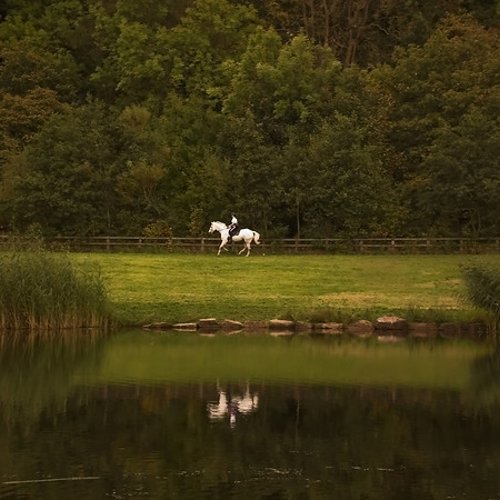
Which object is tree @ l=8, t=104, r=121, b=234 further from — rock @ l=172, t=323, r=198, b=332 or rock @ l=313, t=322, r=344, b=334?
rock @ l=313, t=322, r=344, b=334

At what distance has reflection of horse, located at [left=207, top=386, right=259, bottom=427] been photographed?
22.8m

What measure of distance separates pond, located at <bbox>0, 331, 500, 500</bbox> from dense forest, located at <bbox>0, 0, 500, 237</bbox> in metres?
32.0

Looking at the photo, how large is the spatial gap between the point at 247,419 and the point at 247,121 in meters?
47.8

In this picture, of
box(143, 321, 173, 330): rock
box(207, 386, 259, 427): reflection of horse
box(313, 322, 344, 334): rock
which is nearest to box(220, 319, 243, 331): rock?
box(143, 321, 173, 330): rock

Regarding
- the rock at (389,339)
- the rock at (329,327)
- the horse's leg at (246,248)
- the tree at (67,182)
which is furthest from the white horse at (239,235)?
the rock at (389,339)

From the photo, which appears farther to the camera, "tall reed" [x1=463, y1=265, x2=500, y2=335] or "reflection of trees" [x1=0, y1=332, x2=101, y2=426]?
"tall reed" [x1=463, y1=265, x2=500, y2=335]

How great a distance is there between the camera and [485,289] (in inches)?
1436

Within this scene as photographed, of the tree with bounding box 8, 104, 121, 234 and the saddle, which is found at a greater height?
the tree with bounding box 8, 104, 121, 234

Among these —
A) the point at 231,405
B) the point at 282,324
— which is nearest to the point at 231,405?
the point at 231,405

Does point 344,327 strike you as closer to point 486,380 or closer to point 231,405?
point 486,380

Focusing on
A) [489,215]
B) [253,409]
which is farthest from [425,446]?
[489,215]

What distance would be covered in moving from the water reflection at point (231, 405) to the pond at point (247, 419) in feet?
0.13

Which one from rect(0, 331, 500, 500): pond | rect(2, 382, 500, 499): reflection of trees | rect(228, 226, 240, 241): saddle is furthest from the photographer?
rect(228, 226, 240, 241): saddle

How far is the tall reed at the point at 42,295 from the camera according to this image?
35406mm
